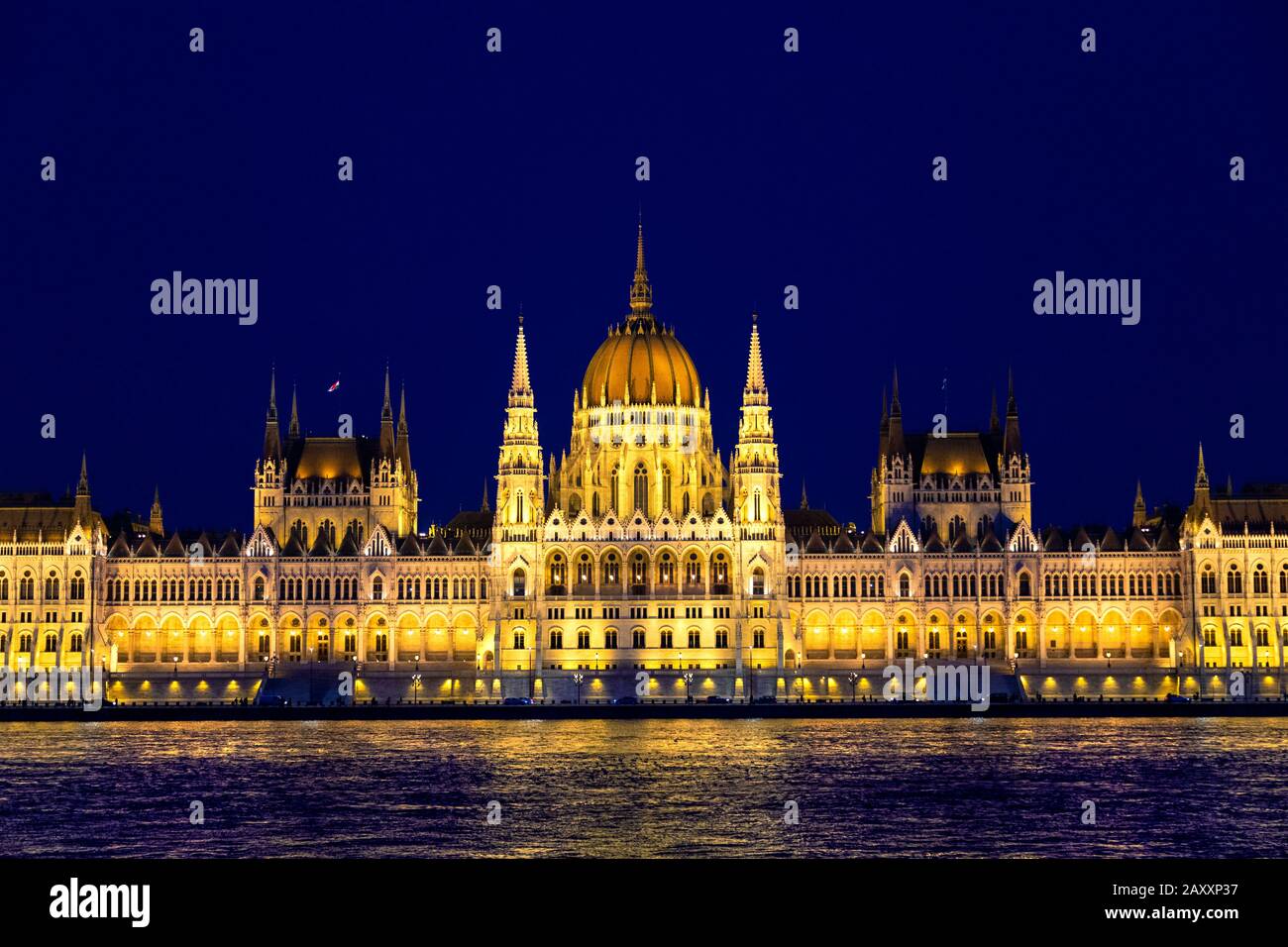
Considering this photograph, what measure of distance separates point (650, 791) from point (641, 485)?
8167cm

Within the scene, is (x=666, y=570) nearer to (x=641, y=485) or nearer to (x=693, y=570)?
(x=693, y=570)

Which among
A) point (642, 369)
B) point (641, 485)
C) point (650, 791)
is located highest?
point (642, 369)

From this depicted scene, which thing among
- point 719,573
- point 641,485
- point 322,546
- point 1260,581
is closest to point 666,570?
point 719,573

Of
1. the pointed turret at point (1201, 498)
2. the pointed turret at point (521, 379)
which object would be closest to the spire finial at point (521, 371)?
the pointed turret at point (521, 379)

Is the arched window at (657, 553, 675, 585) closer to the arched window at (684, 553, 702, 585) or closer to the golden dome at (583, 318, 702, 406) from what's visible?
the arched window at (684, 553, 702, 585)

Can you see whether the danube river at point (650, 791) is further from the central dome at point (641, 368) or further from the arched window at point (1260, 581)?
the central dome at point (641, 368)

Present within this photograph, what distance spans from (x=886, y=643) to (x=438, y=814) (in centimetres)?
8406

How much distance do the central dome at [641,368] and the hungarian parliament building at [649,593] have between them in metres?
0.28

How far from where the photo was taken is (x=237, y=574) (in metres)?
149

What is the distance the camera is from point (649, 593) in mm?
144250

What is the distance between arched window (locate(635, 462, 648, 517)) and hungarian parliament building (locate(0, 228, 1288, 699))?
0.15 m

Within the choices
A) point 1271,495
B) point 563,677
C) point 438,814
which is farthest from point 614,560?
point 438,814
